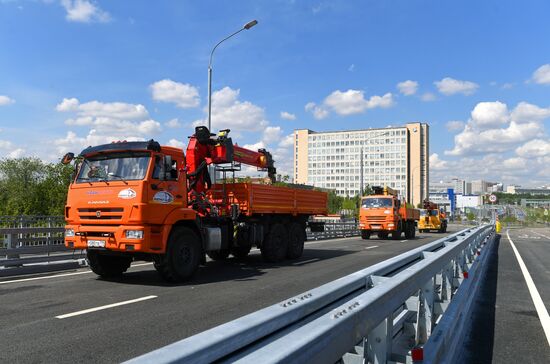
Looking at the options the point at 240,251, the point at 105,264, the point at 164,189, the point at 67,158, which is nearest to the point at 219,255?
the point at 240,251

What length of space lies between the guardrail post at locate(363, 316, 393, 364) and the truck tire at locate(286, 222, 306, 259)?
11290 mm

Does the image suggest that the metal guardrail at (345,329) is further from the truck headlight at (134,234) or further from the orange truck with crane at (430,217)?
the orange truck with crane at (430,217)

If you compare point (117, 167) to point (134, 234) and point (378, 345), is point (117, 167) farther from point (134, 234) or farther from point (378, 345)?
point (378, 345)

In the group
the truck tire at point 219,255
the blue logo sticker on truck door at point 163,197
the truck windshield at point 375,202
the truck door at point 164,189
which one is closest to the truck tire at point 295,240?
the truck tire at point 219,255

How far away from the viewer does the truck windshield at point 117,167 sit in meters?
8.78

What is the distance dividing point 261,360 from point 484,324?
224 inches

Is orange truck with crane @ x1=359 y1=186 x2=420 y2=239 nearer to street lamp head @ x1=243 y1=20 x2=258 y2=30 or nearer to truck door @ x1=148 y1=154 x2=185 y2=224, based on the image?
street lamp head @ x1=243 y1=20 x2=258 y2=30

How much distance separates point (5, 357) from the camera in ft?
14.6

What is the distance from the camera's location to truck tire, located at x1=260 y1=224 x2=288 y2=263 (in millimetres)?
12898

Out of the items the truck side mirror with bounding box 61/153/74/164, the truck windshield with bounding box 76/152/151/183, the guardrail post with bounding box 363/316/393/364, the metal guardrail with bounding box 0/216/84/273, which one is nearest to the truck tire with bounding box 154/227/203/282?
the truck windshield with bounding box 76/152/151/183

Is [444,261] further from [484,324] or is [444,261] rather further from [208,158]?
[208,158]

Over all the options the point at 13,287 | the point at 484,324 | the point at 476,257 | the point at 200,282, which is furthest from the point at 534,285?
the point at 13,287

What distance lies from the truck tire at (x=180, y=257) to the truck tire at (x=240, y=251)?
3145 millimetres

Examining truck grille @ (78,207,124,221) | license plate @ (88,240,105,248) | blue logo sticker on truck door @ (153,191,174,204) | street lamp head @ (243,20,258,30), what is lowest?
license plate @ (88,240,105,248)
